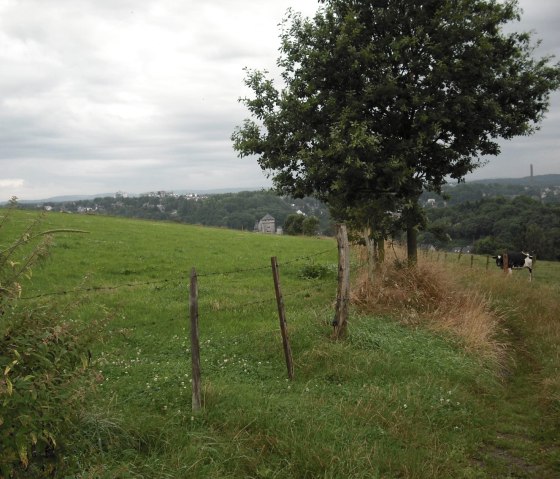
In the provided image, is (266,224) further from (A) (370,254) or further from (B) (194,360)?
(B) (194,360)

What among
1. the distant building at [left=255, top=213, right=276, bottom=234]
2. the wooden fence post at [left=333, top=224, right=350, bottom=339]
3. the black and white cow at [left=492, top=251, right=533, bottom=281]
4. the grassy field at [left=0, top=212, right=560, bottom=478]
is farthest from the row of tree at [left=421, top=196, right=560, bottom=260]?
the wooden fence post at [left=333, top=224, right=350, bottom=339]

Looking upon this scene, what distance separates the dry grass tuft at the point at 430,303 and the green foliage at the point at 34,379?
8.34 metres

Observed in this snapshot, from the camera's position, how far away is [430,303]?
1222 centimetres

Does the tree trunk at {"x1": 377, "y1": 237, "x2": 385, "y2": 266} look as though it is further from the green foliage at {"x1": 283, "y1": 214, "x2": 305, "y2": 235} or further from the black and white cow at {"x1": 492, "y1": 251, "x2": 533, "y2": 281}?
the green foliage at {"x1": 283, "y1": 214, "x2": 305, "y2": 235}

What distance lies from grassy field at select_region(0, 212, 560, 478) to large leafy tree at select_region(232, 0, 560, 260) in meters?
3.97

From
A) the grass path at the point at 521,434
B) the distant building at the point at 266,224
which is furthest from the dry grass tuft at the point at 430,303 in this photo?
the distant building at the point at 266,224

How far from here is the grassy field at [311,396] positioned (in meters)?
5.51

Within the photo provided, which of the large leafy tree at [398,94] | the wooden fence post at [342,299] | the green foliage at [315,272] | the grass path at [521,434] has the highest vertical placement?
the large leafy tree at [398,94]

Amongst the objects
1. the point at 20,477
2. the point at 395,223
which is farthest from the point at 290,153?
the point at 20,477

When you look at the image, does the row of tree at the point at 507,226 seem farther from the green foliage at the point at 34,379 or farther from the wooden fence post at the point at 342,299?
the green foliage at the point at 34,379

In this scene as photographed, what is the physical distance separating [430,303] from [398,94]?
5.84 metres

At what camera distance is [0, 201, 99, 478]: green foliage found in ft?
10.9

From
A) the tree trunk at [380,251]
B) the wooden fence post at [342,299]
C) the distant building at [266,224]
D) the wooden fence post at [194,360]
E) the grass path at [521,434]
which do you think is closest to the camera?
the grass path at [521,434]

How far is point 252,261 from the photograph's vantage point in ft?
75.3
